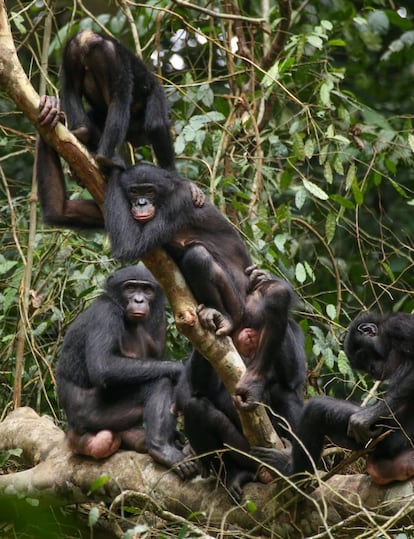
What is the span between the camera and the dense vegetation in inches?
273

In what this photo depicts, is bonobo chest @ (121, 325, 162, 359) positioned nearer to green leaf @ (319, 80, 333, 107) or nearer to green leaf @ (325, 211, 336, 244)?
green leaf @ (325, 211, 336, 244)

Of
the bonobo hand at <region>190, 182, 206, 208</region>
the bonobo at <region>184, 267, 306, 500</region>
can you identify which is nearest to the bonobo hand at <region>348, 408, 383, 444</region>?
the bonobo at <region>184, 267, 306, 500</region>

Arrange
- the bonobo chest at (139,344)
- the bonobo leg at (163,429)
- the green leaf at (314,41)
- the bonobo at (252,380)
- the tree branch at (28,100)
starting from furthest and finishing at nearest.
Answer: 1. the green leaf at (314,41)
2. the bonobo chest at (139,344)
3. the bonobo leg at (163,429)
4. the bonobo at (252,380)
5. the tree branch at (28,100)

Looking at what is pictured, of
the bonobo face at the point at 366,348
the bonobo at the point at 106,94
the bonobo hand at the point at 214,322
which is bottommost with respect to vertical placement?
the bonobo face at the point at 366,348

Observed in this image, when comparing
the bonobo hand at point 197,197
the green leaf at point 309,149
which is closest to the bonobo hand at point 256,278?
the bonobo hand at point 197,197

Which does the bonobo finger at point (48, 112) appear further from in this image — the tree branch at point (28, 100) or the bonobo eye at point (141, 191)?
the bonobo eye at point (141, 191)

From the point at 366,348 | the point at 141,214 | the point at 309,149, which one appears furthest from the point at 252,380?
the point at 309,149

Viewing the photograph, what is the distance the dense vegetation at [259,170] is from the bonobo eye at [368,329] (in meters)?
1.09

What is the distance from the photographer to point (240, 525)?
4.89 metres

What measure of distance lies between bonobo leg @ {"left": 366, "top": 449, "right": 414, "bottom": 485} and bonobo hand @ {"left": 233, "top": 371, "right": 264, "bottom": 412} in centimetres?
73

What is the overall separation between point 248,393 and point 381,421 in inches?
29.8

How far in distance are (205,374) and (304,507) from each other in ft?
3.75

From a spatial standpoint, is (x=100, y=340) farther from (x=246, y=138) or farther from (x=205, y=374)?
(x=246, y=138)

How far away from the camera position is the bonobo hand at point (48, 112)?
15.4ft
